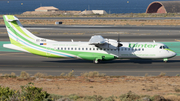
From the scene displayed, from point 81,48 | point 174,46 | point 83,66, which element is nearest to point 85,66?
point 83,66

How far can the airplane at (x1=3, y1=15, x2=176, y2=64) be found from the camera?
3547 cm

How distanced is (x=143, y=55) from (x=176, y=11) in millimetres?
104850

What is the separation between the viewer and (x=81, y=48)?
35.9 meters

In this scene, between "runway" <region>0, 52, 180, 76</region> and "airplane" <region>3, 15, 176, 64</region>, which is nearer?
"runway" <region>0, 52, 180, 76</region>

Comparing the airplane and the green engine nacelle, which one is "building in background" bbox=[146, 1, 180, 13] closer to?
the airplane

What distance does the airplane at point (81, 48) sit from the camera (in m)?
35.5

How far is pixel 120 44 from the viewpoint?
113 feet

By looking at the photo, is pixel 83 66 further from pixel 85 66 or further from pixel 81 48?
pixel 81 48

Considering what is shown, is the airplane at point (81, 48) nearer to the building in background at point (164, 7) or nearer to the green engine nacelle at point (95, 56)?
the green engine nacelle at point (95, 56)

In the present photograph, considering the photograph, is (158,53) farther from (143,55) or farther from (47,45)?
(47,45)

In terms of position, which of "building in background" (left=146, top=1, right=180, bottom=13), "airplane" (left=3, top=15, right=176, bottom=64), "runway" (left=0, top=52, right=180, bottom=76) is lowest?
"runway" (left=0, top=52, right=180, bottom=76)

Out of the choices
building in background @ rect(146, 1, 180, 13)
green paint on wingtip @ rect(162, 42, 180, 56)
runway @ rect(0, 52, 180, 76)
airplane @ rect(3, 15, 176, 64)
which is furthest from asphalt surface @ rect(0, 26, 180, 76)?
building in background @ rect(146, 1, 180, 13)

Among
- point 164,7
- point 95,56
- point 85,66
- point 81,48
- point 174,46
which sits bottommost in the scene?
point 85,66

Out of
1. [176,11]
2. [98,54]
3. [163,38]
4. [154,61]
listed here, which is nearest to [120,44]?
[98,54]
